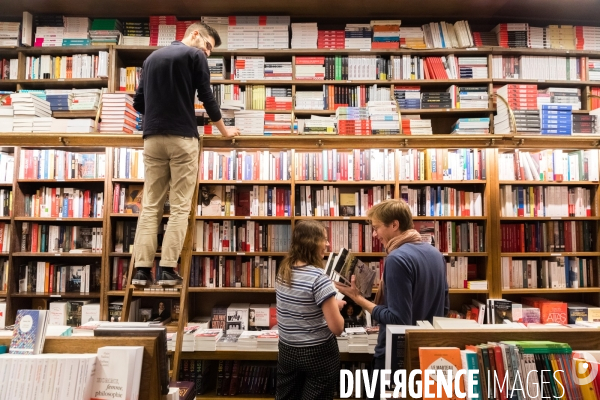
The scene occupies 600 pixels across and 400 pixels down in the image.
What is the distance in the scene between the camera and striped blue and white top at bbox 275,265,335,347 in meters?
1.92

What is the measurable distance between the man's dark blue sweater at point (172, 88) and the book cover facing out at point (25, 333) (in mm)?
1146

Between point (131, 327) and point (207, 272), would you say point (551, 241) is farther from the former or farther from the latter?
Answer: point (131, 327)

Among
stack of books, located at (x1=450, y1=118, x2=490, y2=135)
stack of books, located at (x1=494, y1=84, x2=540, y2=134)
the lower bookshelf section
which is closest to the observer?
the lower bookshelf section

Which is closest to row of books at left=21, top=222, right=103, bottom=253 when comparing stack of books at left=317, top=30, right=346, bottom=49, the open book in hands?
the open book in hands

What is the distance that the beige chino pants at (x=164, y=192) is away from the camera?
214 cm

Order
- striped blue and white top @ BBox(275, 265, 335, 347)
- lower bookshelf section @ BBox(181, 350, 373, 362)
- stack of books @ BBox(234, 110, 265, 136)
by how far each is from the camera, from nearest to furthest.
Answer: striped blue and white top @ BBox(275, 265, 335, 347) → lower bookshelf section @ BBox(181, 350, 373, 362) → stack of books @ BBox(234, 110, 265, 136)

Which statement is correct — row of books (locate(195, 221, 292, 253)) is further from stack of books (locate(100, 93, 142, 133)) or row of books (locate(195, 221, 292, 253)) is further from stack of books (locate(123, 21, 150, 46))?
stack of books (locate(123, 21, 150, 46))

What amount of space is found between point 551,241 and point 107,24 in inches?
194

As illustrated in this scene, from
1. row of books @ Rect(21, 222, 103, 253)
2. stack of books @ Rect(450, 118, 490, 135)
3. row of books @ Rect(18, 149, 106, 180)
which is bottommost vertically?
row of books @ Rect(21, 222, 103, 253)

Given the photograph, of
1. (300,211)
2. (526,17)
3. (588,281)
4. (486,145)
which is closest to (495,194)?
(486,145)

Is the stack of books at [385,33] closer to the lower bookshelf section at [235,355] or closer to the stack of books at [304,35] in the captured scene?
the stack of books at [304,35]

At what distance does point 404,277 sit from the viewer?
1721 mm

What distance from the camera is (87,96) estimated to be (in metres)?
4.13

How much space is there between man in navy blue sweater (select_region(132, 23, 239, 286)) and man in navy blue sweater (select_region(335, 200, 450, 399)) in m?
1.05
